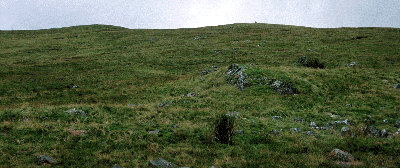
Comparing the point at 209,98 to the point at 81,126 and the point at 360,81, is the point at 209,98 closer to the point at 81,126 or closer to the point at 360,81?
the point at 81,126

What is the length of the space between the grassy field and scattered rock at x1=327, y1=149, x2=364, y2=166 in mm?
371

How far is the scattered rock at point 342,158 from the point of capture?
7703mm

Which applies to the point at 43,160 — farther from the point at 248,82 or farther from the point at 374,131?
the point at 248,82

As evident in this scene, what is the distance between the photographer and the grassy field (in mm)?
8617

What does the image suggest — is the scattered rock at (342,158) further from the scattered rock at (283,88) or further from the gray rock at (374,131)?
the scattered rock at (283,88)

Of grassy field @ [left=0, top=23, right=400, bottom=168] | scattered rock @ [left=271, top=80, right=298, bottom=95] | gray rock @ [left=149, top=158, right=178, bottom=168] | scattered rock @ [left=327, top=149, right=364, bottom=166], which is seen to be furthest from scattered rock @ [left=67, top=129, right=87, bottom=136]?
scattered rock @ [left=271, top=80, right=298, bottom=95]

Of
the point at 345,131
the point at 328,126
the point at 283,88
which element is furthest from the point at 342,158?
the point at 283,88

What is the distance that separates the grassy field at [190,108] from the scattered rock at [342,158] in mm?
371

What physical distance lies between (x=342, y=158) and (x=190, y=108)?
421 inches

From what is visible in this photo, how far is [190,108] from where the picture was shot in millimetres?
16766

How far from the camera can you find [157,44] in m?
55.7

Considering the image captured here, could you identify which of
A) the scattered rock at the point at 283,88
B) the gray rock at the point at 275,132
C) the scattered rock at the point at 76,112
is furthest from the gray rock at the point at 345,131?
the scattered rock at the point at 76,112

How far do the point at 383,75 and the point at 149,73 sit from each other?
99.7 feet

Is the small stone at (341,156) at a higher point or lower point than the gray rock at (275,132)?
higher
